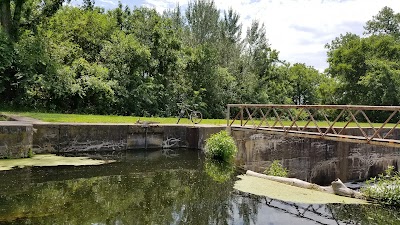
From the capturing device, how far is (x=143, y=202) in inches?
257

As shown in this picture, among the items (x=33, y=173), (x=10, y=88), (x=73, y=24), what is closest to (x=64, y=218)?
(x=33, y=173)

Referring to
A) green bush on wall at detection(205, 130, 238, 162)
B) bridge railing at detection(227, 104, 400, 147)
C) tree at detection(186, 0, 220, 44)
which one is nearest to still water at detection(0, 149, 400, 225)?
green bush on wall at detection(205, 130, 238, 162)

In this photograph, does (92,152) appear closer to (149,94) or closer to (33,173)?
(33,173)

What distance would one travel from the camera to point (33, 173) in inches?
324

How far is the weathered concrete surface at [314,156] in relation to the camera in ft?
44.0

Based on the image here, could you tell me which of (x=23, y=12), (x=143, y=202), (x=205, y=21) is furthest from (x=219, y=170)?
(x=205, y=21)

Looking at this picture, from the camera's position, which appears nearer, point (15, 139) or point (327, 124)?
point (15, 139)

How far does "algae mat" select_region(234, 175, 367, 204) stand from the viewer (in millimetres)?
7098

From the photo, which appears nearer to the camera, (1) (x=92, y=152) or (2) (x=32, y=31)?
(1) (x=92, y=152)

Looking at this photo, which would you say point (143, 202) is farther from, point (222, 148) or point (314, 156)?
point (314, 156)

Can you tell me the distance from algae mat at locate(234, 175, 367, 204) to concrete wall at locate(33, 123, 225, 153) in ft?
17.4

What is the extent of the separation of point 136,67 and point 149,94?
1.97 meters

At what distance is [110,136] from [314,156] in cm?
835

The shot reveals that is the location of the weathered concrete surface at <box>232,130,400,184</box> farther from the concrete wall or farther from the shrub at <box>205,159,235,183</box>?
the shrub at <box>205,159,235,183</box>
